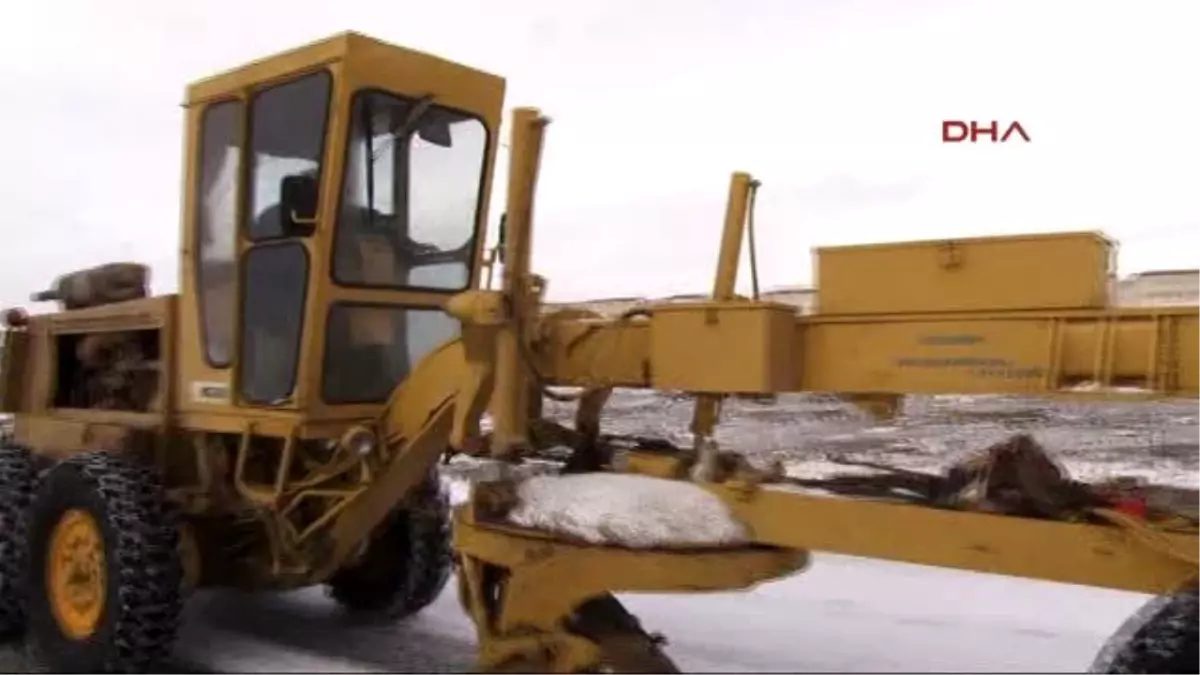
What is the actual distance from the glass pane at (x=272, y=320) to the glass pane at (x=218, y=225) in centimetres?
11

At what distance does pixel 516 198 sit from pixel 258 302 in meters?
1.77

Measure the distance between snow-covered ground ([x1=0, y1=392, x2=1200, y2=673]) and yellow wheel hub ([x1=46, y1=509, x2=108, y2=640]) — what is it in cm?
47

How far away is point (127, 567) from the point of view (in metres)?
4.93

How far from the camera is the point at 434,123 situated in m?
5.49

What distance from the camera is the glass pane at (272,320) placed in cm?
518

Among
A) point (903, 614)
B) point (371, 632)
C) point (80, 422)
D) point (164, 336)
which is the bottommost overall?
point (371, 632)

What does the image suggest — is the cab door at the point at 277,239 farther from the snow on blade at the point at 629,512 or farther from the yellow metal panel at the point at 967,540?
the yellow metal panel at the point at 967,540

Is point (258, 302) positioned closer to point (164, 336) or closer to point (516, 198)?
point (164, 336)

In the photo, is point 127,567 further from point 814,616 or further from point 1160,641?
point 1160,641

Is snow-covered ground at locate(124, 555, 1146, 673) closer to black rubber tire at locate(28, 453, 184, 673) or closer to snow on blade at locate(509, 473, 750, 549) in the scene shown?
black rubber tire at locate(28, 453, 184, 673)

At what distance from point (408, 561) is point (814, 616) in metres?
2.12

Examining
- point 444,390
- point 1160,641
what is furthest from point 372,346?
point 1160,641

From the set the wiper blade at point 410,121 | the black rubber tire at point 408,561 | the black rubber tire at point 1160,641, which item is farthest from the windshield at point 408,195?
the black rubber tire at point 1160,641

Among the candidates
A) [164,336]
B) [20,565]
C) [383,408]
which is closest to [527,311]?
[383,408]
